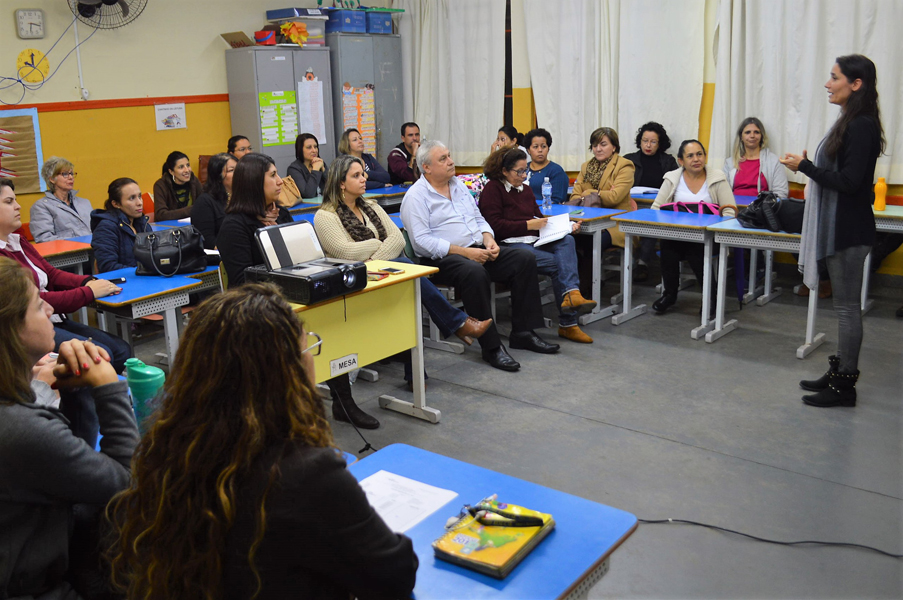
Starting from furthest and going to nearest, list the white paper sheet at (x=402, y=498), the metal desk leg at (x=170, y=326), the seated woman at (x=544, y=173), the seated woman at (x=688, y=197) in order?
the seated woman at (x=544, y=173) < the seated woman at (x=688, y=197) < the metal desk leg at (x=170, y=326) < the white paper sheet at (x=402, y=498)

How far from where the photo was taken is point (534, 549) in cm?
148

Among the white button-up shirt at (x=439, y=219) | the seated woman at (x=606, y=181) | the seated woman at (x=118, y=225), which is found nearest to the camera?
the seated woman at (x=118, y=225)

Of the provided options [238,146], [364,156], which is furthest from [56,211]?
[364,156]

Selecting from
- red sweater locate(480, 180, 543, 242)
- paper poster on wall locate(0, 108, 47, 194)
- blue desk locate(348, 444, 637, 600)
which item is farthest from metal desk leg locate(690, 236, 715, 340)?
paper poster on wall locate(0, 108, 47, 194)

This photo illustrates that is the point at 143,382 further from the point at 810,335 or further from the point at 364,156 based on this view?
the point at 364,156

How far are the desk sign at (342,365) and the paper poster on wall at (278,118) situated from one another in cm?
431

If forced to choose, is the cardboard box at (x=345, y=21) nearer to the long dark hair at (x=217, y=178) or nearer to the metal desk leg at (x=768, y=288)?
the long dark hair at (x=217, y=178)

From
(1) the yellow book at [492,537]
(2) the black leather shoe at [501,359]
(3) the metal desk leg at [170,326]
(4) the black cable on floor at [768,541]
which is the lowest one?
(4) the black cable on floor at [768,541]

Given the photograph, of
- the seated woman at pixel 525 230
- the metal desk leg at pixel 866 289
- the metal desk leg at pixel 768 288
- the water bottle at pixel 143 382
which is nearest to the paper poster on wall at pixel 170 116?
the seated woman at pixel 525 230

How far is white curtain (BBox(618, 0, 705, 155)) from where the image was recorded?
6.45 metres

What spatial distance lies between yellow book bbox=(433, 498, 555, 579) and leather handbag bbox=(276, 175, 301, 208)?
4.76 m

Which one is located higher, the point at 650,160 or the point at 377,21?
the point at 377,21

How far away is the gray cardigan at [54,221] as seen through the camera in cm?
527

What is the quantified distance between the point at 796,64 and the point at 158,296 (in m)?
4.94
